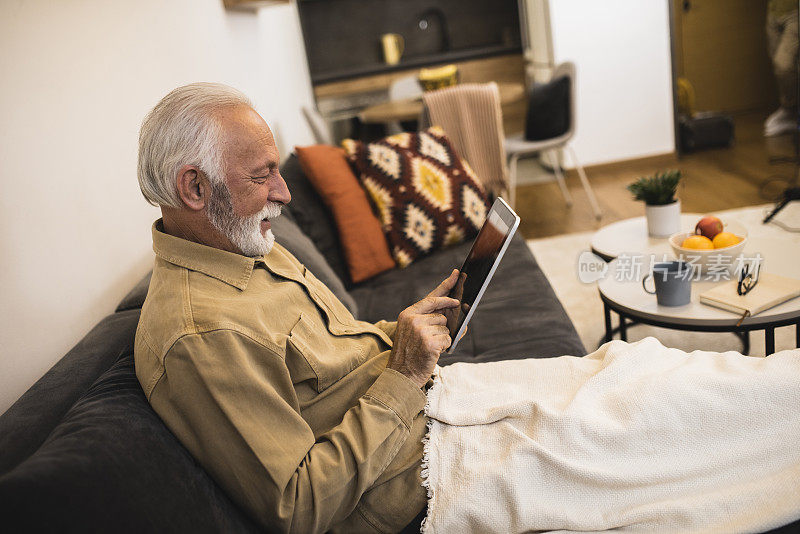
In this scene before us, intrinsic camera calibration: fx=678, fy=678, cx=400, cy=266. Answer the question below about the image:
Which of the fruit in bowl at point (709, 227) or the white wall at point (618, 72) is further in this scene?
the white wall at point (618, 72)

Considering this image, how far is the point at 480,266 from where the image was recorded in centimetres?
127

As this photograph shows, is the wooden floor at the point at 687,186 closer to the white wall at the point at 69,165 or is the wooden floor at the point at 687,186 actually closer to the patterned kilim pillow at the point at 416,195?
the patterned kilim pillow at the point at 416,195

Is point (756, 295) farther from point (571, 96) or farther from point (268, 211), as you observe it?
point (571, 96)

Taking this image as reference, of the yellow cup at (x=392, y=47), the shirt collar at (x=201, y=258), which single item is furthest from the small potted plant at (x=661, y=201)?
the yellow cup at (x=392, y=47)

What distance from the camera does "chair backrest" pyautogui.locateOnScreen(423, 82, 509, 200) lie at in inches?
140

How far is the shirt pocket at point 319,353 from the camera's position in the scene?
111 cm

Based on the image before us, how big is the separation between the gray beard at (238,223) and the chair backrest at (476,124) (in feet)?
8.23

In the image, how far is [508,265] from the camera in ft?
7.82

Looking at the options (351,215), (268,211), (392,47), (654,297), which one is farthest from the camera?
(392,47)

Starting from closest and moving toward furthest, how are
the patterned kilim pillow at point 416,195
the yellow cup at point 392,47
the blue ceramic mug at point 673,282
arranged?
1. the blue ceramic mug at point 673,282
2. the patterned kilim pillow at point 416,195
3. the yellow cup at point 392,47

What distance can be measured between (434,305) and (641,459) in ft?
1.44

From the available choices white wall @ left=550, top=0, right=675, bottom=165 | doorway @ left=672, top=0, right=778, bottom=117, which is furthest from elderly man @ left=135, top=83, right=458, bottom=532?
doorway @ left=672, top=0, right=778, bottom=117

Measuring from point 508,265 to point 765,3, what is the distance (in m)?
5.17

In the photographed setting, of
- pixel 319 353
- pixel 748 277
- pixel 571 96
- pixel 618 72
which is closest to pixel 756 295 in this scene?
pixel 748 277
